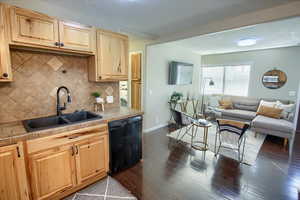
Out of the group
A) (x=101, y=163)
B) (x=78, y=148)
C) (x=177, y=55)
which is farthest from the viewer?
(x=177, y=55)

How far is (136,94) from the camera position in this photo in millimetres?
4258

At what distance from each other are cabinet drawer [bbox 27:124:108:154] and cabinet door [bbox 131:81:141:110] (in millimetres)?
2179

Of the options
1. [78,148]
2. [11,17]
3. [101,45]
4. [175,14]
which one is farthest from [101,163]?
[175,14]

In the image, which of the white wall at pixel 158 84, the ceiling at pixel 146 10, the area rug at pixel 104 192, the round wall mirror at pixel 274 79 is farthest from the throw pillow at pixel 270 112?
the area rug at pixel 104 192

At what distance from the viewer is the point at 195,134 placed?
3.91 metres

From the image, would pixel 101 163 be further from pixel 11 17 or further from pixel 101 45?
pixel 11 17

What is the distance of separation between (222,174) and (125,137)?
1661 mm

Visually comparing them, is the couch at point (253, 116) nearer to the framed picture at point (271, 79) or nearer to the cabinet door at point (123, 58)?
the framed picture at point (271, 79)

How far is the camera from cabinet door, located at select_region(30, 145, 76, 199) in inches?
61.1

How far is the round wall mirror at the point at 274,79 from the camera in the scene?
183 inches

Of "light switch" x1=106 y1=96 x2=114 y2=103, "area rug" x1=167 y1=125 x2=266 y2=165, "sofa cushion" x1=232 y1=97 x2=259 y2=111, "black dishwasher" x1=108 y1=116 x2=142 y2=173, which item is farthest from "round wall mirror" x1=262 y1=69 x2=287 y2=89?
"light switch" x1=106 y1=96 x2=114 y2=103

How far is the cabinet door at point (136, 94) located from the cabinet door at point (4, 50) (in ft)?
9.28

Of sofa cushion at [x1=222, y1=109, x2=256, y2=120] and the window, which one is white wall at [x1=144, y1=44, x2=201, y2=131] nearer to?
A: sofa cushion at [x1=222, y1=109, x2=256, y2=120]

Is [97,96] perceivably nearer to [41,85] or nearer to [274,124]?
[41,85]
